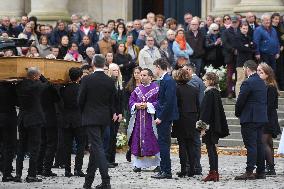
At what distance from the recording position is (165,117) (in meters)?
18.0

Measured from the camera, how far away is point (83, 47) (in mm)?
26578

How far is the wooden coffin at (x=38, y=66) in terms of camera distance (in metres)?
17.5

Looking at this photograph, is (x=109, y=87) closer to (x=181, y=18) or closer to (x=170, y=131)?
(x=170, y=131)

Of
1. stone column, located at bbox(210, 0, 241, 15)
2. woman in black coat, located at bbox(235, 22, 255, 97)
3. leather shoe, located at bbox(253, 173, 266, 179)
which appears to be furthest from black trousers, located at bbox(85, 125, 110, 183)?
stone column, located at bbox(210, 0, 241, 15)

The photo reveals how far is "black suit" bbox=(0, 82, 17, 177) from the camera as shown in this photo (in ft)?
58.1

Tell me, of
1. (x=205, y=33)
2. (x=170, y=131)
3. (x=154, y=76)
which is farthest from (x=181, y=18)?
(x=170, y=131)

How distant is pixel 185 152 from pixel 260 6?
31.6ft

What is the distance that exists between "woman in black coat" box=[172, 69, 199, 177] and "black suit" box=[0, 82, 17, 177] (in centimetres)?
272

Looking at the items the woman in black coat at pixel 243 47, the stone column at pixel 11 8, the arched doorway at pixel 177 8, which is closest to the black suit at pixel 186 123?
the woman in black coat at pixel 243 47

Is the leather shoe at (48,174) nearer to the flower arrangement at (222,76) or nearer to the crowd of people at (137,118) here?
the crowd of people at (137,118)

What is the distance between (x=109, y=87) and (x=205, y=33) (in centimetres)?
974

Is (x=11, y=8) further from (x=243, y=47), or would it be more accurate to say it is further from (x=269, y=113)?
(x=269, y=113)

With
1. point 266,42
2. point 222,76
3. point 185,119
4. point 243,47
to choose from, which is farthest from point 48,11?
point 185,119

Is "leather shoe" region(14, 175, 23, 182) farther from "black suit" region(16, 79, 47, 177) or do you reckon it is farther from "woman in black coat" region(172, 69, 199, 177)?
"woman in black coat" region(172, 69, 199, 177)
